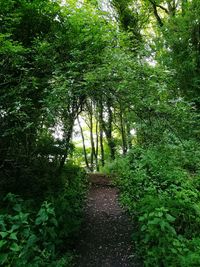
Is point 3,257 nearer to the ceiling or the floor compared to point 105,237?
nearer to the ceiling

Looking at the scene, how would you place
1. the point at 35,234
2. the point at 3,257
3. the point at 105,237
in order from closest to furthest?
the point at 3,257
the point at 35,234
the point at 105,237

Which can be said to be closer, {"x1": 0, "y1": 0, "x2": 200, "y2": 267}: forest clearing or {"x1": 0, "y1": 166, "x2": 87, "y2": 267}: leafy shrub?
{"x1": 0, "y1": 166, "x2": 87, "y2": 267}: leafy shrub

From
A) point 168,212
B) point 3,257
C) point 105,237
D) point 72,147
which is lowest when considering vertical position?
point 105,237

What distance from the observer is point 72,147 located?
9375mm

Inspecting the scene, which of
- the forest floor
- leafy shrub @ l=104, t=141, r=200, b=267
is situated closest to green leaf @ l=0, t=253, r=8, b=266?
the forest floor

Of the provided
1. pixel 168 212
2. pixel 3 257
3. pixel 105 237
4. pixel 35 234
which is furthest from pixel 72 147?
pixel 3 257

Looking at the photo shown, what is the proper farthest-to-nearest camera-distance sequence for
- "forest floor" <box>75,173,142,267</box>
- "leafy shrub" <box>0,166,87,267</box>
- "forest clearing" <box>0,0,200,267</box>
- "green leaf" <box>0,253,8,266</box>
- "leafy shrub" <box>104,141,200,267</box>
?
"forest floor" <box>75,173,142,267</box> → "forest clearing" <box>0,0,200,267</box> → "leafy shrub" <box>104,141,200,267</box> → "leafy shrub" <box>0,166,87,267</box> → "green leaf" <box>0,253,8,266</box>

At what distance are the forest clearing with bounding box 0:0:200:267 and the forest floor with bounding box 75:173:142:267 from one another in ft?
0.08

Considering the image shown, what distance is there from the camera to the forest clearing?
449 cm

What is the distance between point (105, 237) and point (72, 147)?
377 centimetres

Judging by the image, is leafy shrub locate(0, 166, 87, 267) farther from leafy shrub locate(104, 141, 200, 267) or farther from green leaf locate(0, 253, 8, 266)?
leafy shrub locate(104, 141, 200, 267)

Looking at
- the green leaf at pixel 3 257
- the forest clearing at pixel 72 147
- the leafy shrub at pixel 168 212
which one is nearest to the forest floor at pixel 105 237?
the forest clearing at pixel 72 147

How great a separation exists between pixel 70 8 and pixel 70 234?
5.57 metres

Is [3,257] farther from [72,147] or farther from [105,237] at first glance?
[72,147]
